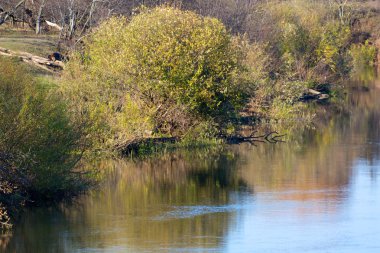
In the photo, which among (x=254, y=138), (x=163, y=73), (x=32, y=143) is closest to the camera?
(x=32, y=143)

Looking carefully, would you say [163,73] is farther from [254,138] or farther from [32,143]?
[32,143]

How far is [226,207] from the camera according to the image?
18234 millimetres

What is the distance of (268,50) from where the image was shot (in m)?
43.8

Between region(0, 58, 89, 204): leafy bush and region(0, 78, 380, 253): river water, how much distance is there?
575 mm

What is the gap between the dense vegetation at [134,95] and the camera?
55.2 feet

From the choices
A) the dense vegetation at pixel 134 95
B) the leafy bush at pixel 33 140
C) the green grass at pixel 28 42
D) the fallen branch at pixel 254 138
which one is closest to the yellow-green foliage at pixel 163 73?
the dense vegetation at pixel 134 95

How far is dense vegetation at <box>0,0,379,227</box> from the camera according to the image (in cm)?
1681

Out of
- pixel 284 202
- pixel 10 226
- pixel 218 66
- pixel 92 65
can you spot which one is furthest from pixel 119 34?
pixel 10 226

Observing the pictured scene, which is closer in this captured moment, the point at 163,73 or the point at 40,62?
the point at 163,73

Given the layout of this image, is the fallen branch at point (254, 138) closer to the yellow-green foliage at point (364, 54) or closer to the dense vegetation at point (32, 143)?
the dense vegetation at point (32, 143)

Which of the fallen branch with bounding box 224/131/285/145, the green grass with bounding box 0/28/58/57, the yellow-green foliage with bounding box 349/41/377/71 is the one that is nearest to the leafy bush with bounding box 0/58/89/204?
the fallen branch with bounding box 224/131/285/145

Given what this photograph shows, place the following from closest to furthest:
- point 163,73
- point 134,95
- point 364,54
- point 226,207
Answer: point 226,207 → point 163,73 → point 134,95 → point 364,54

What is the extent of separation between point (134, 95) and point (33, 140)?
374 inches

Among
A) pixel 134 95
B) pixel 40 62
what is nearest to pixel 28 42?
pixel 40 62
